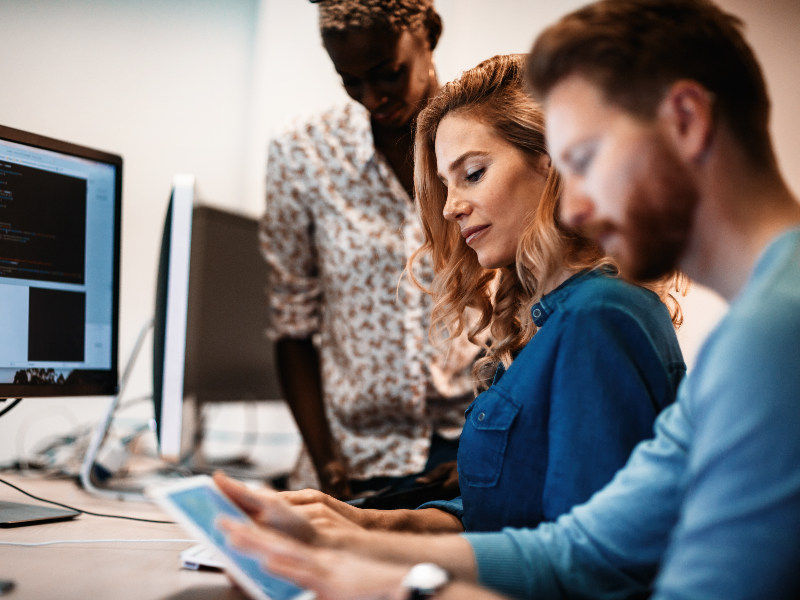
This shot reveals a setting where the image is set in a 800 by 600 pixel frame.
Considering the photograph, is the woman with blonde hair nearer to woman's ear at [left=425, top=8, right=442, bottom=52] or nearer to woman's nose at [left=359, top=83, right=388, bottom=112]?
woman's nose at [left=359, top=83, right=388, bottom=112]

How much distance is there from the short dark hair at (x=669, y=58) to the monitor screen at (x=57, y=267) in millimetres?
909

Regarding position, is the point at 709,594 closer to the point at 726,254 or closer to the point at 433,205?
the point at 726,254

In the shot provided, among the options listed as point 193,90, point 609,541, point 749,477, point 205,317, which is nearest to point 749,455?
point 749,477

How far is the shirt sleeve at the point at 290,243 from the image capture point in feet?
5.20

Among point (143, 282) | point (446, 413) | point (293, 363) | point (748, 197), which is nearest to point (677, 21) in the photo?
point (748, 197)

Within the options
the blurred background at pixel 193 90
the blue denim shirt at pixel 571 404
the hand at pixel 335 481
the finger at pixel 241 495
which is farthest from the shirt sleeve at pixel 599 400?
the blurred background at pixel 193 90

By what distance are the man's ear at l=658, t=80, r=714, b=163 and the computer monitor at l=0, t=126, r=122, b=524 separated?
3.24 feet

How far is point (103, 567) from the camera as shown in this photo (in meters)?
0.74

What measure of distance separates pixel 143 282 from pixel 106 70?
0.76 meters

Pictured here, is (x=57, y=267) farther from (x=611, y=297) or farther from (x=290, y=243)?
(x=611, y=297)

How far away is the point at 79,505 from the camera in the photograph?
1116mm

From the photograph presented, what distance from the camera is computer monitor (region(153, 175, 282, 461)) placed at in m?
1.06

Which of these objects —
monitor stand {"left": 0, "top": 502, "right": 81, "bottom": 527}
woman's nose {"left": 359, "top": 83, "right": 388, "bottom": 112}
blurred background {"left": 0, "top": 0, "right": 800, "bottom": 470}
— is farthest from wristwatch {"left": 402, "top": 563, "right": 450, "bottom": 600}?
blurred background {"left": 0, "top": 0, "right": 800, "bottom": 470}

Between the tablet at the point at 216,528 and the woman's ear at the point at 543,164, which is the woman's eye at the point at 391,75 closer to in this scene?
the woman's ear at the point at 543,164
